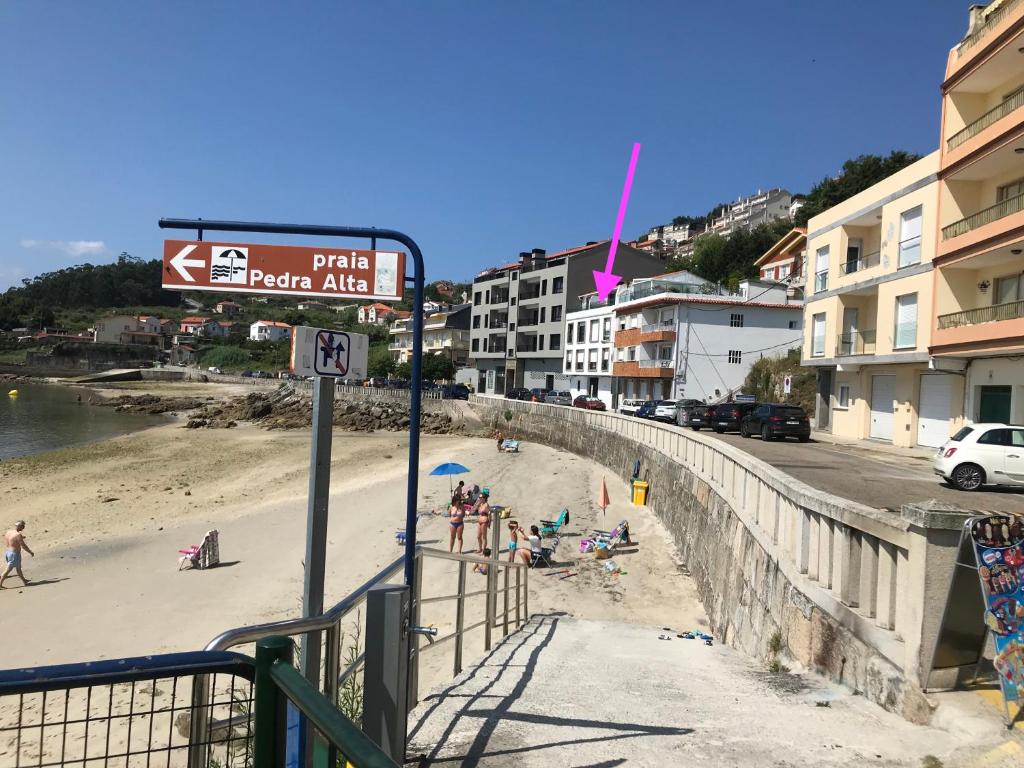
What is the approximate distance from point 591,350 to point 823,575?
51.6 metres

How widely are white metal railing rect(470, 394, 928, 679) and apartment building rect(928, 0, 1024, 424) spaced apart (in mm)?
14079

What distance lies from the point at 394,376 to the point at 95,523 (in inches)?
2308

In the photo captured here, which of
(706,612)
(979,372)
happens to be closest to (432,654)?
(706,612)

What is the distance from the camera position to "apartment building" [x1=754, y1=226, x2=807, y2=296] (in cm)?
4844

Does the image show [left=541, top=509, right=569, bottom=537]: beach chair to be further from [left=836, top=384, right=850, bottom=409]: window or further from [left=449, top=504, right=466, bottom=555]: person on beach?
[left=836, top=384, right=850, bottom=409]: window

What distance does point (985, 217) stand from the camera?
20.2 metres

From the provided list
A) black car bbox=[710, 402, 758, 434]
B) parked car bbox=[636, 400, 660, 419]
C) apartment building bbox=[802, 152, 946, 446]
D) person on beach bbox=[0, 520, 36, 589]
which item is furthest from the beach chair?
parked car bbox=[636, 400, 660, 419]

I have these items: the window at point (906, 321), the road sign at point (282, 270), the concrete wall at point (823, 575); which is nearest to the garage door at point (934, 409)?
the window at point (906, 321)

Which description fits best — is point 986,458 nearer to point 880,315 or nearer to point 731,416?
point 880,315

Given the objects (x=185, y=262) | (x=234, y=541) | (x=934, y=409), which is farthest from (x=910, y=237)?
(x=185, y=262)

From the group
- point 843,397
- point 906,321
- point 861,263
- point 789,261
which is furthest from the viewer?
point 789,261

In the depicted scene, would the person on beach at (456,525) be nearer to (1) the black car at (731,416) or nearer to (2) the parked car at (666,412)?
(1) the black car at (731,416)

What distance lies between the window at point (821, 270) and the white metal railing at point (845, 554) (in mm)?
22767

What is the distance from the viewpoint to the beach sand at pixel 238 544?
1219 cm
